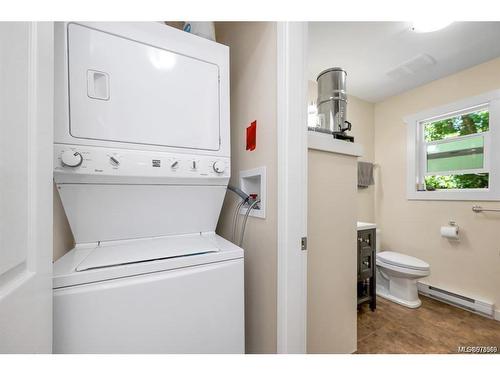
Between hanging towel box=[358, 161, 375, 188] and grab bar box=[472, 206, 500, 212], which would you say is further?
hanging towel box=[358, 161, 375, 188]

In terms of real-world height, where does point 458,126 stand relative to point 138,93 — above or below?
above

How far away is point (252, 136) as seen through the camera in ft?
3.68

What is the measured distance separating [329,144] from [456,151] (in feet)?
7.88

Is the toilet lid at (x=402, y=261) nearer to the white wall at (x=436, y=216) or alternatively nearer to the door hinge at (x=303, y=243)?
the white wall at (x=436, y=216)

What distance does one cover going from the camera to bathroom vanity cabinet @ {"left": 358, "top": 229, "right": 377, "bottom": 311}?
6.30 ft

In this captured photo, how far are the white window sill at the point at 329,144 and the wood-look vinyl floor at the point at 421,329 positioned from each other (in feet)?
5.01

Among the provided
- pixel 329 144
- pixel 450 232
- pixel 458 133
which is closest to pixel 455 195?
pixel 450 232

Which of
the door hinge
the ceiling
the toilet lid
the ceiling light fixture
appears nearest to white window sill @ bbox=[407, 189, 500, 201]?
the toilet lid

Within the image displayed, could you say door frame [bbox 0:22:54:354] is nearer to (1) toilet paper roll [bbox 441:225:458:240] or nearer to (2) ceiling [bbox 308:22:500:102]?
(2) ceiling [bbox 308:22:500:102]

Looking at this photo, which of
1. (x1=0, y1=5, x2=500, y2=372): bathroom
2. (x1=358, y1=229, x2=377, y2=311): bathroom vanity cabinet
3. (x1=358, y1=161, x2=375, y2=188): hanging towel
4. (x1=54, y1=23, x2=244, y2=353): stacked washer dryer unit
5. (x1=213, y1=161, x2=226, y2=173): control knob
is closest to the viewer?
(x1=0, y1=5, x2=500, y2=372): bathroom

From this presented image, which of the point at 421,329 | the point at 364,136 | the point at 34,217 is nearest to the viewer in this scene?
the point at 34,217

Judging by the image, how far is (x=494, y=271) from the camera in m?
2.06

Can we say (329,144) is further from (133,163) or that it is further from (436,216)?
(436,216)
